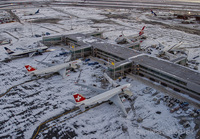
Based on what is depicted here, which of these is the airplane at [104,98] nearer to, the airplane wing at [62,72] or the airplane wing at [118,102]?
the airplane wing at [118,102]

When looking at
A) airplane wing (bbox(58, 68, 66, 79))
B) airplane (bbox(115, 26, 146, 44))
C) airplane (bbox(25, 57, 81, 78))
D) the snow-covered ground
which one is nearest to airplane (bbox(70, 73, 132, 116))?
the snow-covered ground

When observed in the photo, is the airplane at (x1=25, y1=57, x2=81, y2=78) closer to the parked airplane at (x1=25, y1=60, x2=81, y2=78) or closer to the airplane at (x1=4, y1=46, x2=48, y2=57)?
the parked airplane at (x1=25, y1=60, x2=81, y2=78)

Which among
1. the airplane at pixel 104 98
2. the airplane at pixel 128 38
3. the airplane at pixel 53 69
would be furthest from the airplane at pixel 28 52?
the airplane at pixel 104 98

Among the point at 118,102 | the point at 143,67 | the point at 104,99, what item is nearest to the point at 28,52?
the point at 104,99

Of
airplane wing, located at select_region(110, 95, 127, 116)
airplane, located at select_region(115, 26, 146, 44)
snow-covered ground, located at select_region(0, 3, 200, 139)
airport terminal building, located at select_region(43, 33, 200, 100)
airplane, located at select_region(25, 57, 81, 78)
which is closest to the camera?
snow-covered ground, located at select_region(0, 3, 200, 139)

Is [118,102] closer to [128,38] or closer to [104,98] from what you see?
[104,98]

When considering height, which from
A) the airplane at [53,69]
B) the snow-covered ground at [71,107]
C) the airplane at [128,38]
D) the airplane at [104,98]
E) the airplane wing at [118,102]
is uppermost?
the airplane at [128,38]

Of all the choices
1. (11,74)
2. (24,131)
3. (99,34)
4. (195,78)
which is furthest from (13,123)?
(99,34)

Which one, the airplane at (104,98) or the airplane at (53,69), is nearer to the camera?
the airplane at (104,98)
